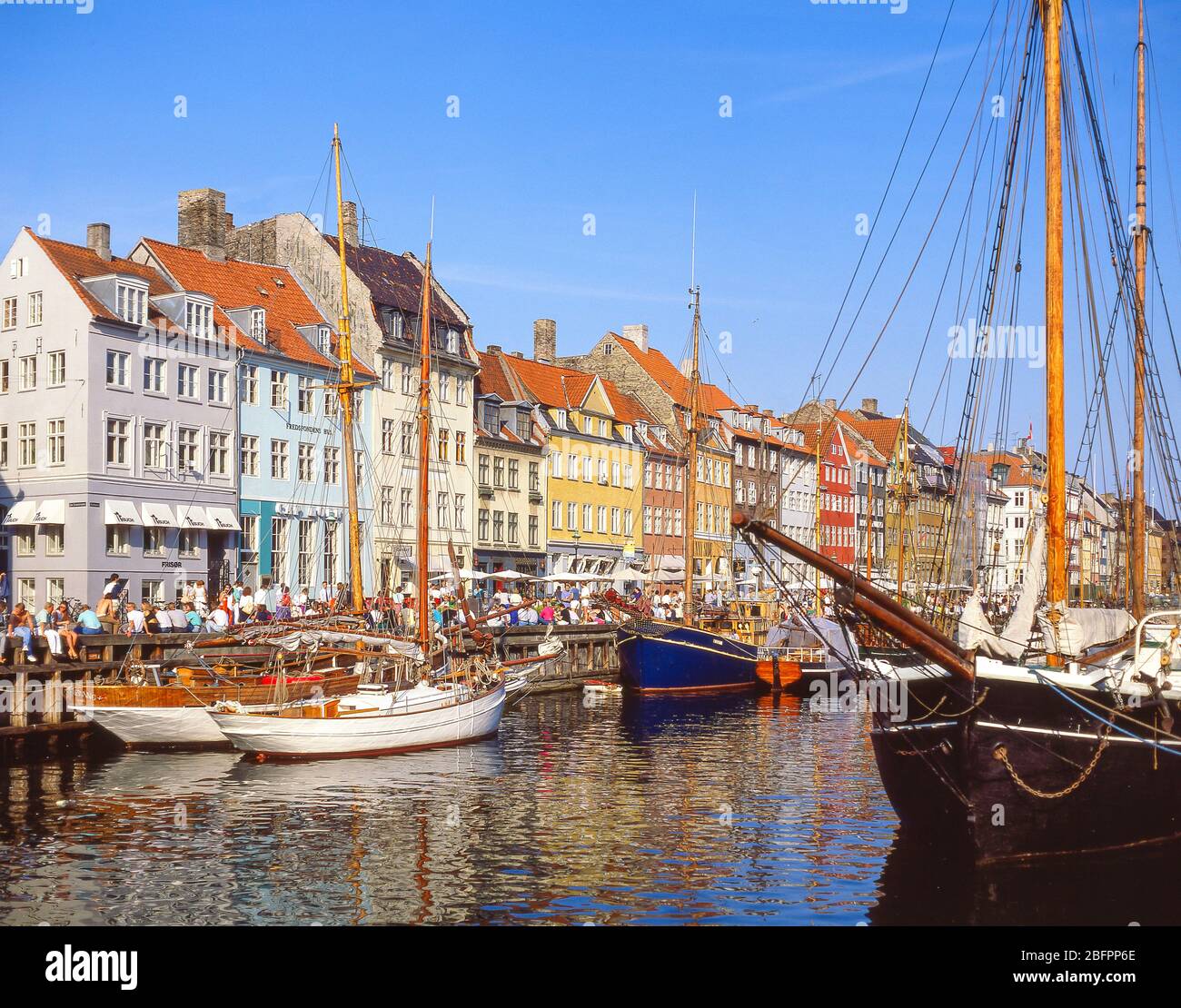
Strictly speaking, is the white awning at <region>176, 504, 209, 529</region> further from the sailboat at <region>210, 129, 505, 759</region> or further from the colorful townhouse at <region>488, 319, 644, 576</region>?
the colorful townhouse at <region>488, 319, 644, 576</region>

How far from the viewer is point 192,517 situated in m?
50.6

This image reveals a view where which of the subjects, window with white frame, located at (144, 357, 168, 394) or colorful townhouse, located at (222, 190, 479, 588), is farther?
colorful townhouse, located at (222, 190, 479, 588)

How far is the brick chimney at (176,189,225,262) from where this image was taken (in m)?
59.7

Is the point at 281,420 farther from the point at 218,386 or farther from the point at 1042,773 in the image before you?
the point at 1042,773

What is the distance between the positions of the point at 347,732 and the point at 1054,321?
1896cm

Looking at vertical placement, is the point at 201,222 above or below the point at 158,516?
above

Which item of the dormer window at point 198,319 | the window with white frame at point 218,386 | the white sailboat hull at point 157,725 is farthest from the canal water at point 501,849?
the dormer window at point 198,319

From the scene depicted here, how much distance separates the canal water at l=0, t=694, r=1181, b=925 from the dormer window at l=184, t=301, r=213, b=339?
23.9m

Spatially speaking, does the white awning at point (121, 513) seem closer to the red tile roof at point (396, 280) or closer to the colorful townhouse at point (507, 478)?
the red tile roof at point (396, 280)

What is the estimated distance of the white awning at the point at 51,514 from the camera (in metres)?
47.1

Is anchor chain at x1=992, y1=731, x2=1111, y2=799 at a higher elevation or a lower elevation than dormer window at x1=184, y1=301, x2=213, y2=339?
lower

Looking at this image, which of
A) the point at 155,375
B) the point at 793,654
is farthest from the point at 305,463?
the point at 793,654

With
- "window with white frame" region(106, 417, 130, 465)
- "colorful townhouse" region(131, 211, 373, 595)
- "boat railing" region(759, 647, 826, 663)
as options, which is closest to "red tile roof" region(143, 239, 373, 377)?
"colorful townhouse" region(131, 211, 373, 595)
